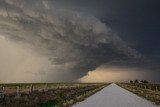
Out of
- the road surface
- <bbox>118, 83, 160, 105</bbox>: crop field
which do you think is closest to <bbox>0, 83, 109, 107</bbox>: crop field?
the road surface

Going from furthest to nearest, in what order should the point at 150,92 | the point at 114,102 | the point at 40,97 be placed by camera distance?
1. the point at 150,92
2. the point at 40,97
3. the point at 114,102

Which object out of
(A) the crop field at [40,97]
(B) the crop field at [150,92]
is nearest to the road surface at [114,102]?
(A) the crop field at [40,97]

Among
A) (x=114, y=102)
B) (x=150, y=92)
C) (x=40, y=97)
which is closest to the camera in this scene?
(x=114, y=102)

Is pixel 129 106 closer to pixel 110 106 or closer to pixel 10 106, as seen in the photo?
pixel 110 106

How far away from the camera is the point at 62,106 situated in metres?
27.0

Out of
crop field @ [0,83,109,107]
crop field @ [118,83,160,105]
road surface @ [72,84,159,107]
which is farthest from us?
crop field @ [118,83,160,105]

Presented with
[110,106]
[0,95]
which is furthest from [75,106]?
[0,95]

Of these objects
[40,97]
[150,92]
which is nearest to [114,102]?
[40,97]

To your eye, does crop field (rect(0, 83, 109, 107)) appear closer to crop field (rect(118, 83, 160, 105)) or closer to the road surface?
the road surface

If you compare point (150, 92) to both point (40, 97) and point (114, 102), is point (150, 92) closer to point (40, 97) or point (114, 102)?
point (40, 97)

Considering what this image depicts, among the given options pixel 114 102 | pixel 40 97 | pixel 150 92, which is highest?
pixel 150 92

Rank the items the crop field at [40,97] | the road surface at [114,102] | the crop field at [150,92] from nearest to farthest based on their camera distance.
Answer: the road surface at [114,102] → the crop field at [40,97] → the crop field at [150,92]

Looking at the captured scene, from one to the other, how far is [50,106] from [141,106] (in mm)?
6909

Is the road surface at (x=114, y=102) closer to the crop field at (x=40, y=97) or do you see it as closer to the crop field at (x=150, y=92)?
the crop field at (x=40, y=97)
